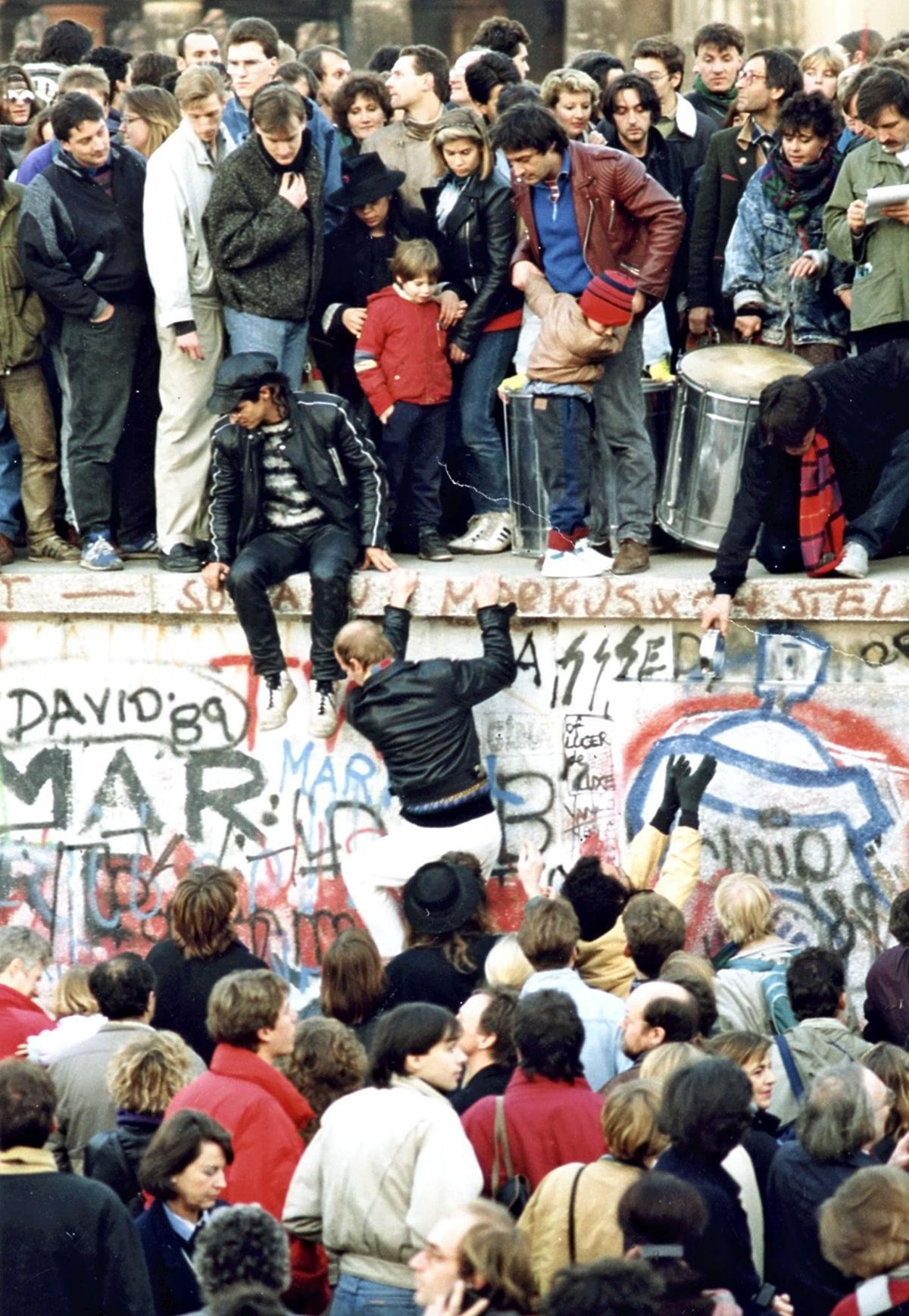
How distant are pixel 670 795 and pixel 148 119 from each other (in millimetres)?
4233

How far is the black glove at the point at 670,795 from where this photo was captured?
10.1 m

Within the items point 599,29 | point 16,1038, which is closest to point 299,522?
point 16,1038

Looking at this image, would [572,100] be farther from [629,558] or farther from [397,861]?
[397,861]

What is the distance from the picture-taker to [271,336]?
36.2 ft

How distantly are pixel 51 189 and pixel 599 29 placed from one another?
1650 centimetres

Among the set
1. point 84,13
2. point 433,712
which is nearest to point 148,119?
point 433,712

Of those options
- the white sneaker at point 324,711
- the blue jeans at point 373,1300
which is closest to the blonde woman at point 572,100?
the white sneaker at point 324,711

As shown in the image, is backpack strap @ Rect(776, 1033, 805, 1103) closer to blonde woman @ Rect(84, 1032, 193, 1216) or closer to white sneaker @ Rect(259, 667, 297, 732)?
blonde woman @ Rect(84, 1032, 193, 1216)

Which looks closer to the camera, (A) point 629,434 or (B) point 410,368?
(A) point 629,434

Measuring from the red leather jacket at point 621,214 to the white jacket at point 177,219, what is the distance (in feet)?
5.07

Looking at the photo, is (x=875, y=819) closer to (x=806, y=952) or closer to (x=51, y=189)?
(x=806, y=952)

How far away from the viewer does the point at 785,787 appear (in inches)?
421

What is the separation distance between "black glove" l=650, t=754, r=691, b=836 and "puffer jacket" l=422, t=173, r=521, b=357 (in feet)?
7.19

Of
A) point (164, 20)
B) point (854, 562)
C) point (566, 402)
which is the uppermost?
point (164, 20)
